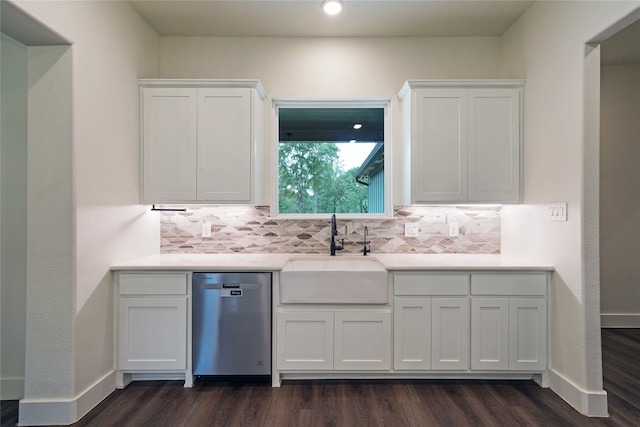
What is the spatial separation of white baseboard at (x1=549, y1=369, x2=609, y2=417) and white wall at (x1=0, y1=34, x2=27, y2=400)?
3610 millimetres

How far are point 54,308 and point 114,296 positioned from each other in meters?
0.39

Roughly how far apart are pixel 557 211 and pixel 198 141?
268cm

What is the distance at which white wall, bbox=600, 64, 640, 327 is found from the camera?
11.6 feet

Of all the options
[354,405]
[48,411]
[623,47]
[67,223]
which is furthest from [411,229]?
[48,411]

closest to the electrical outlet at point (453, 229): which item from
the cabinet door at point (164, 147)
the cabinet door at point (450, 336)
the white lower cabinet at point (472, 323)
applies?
the white lower cabinet at point (472, 323)

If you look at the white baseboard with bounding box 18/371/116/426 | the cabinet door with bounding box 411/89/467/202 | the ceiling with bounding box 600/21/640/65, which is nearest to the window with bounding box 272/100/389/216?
the cabinet door with bounding box 411/89/467/202

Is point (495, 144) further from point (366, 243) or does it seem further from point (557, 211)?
point (366, 243)

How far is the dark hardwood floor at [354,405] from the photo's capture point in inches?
78.5

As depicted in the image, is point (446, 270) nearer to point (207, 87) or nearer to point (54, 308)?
point (207, 87)

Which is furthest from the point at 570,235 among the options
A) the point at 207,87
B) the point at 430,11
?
the point at 207,87

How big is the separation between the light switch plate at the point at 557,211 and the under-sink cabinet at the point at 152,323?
262 cm

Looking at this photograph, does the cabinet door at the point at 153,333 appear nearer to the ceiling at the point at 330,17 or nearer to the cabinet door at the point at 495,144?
the ceiling at the point at 330,17

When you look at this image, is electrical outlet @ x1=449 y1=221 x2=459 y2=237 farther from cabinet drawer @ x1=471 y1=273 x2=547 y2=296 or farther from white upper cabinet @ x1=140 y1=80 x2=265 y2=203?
white upper cabinet @ x1=140 y1=80 x2=265 y2=203

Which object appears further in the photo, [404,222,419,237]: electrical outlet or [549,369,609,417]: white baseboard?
[404,222,419,237]: electrical outlet
